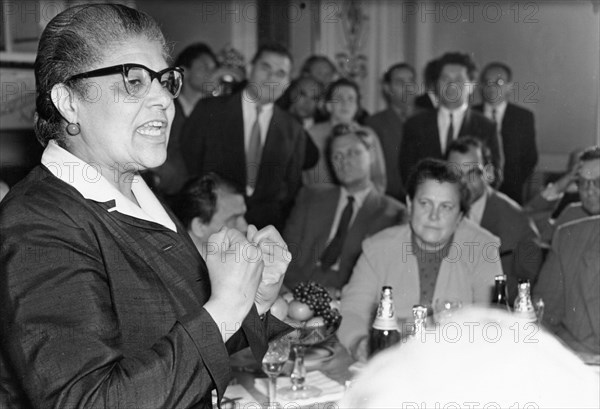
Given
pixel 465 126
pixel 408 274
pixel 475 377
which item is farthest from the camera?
pixel 465 126

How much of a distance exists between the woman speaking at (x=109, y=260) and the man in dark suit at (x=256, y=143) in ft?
9.02

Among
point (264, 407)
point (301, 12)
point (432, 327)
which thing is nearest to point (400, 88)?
point (301, 12)

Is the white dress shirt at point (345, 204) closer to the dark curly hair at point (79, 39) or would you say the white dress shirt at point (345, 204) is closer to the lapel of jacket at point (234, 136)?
the lapel of jacket at point (234, 136)

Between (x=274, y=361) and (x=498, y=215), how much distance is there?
206 centimetres

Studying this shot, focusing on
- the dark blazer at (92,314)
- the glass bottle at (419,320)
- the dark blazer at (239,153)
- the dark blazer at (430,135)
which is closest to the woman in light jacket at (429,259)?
the glass bottle at (419,320)

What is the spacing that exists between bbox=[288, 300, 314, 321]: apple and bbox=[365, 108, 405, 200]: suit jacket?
266 cm

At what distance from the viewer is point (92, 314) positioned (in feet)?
2.78

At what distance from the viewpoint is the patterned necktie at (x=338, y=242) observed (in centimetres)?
320

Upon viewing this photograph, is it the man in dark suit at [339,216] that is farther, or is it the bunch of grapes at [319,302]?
the man in dark suit at [339,216]

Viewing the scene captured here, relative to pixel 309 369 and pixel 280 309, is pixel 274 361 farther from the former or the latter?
pixel 309 369

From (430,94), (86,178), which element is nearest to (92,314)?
(86,178)

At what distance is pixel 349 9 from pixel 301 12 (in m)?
0.47

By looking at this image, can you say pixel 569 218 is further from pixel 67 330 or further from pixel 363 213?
pixel 67 330

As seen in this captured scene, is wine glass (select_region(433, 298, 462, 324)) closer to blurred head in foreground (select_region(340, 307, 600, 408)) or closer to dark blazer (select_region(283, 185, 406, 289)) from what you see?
blurred head in foreground (select_region(340, 307, 600, 408))
